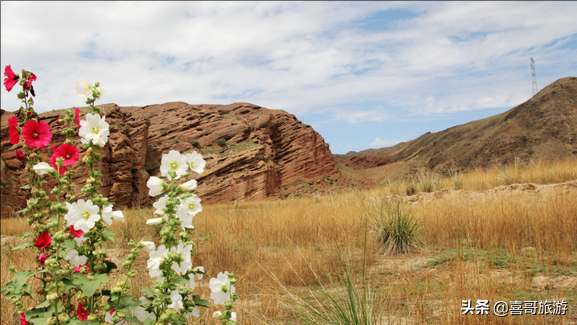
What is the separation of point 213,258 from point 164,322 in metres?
4.34

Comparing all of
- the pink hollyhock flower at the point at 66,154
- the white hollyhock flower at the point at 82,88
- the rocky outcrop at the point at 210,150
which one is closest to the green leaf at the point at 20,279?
the pink hollyhock flower at the point at 66,154

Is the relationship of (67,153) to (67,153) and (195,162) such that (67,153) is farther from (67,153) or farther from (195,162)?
(195,162)

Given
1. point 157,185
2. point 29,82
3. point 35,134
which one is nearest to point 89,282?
point 157,185

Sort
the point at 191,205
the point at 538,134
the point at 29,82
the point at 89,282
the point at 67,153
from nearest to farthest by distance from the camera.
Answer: the point at 89,282, the point at 191,205, the point at 67,153, the point at 29,82, the point at 538,134

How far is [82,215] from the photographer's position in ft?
4.46

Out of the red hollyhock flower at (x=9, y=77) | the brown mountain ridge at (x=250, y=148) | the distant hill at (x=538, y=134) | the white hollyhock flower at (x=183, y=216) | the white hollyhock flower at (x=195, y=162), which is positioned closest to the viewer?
the white hollyhock flower at (x=183, y=216)

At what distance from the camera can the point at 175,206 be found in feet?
4.70

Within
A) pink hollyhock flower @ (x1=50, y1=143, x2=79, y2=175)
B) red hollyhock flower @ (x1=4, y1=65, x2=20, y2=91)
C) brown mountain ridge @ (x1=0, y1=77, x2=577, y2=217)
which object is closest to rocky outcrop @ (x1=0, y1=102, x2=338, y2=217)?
brown mountain ridge @ (x1=0, y1=77, x2=577, y2=217)

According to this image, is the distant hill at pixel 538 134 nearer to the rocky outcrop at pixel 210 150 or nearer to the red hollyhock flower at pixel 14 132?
the rocky outcrop at pixel 210 150

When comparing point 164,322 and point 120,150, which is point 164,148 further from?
point 164,322

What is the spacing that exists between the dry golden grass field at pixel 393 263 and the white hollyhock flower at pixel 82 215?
5.69ft

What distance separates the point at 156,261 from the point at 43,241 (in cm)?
61

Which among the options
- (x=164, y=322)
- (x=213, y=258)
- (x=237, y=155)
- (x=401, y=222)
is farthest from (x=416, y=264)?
(x=237, y=155)

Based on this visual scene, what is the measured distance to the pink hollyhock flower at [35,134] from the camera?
5.09ft
